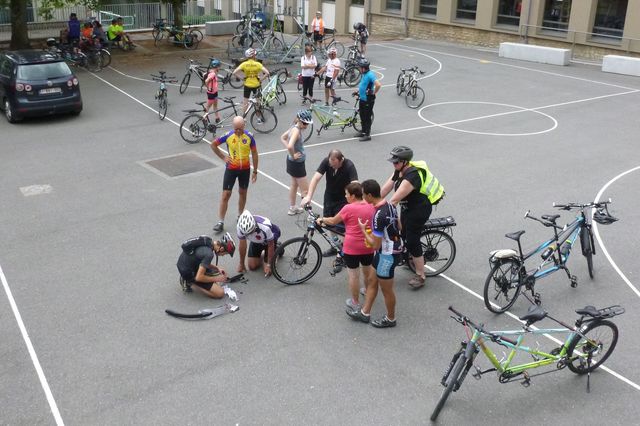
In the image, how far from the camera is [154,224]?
1022 cm

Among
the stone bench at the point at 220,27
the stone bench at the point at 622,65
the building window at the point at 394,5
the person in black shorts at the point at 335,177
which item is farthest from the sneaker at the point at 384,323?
the building window at the point at 394,5

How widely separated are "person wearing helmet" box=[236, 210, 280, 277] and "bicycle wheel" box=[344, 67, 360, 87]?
13.7 meters

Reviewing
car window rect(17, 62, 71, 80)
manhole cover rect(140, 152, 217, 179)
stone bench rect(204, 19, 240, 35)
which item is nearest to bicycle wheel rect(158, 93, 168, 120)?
car window rect(17, 62, 71, 80)

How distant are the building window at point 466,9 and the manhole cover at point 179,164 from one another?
23.9 metres

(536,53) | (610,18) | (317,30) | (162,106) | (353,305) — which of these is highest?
(610,18)

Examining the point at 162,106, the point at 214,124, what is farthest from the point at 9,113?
the point at 214,124

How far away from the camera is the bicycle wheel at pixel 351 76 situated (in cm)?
2141

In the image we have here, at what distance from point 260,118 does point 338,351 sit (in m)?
9.59

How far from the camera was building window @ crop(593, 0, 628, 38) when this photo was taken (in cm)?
2756

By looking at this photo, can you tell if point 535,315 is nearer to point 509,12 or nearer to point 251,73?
point 251,73

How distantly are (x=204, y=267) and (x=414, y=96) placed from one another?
1213 cm

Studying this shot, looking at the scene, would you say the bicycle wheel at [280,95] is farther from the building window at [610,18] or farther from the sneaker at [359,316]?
the building window at [610,18]

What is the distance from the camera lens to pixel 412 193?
7836 millimetres

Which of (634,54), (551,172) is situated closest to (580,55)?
(634,54)
